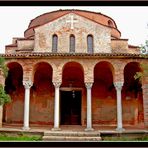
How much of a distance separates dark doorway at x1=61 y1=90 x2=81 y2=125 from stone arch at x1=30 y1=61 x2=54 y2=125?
95 centimetres

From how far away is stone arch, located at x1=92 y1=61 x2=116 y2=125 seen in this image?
52.3ft

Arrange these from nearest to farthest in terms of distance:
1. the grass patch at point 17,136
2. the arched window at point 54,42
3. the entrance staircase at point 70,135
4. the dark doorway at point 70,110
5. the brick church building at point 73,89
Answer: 1. the entrance staircase at point 70,135
2. the grass patch at point 17,136
3. the brick church building at point 73,89
4. the arched window at point 54,42
5. the dark doorway at point 70,110

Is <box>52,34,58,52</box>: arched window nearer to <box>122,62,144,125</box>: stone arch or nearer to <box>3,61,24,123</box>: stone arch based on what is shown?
<box>3,61,24,123</box>: stone arch

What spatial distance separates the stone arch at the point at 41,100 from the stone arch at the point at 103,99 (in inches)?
109

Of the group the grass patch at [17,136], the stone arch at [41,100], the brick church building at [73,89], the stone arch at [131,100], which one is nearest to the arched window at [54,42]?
the brick church building at [73,89]

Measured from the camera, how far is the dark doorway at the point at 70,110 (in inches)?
649

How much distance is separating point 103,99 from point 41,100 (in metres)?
3.95

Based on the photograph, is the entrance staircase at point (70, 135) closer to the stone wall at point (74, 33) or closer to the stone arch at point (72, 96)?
the stone arch at point (72, 96)
